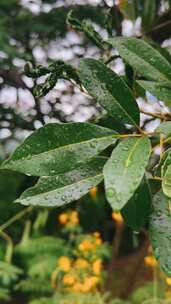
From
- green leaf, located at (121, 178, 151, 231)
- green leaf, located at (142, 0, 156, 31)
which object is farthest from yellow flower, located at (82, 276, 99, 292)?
green leaf, located at (121, 178, 151, 231)

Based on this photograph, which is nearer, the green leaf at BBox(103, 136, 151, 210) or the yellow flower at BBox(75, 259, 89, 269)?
the green leaf at BBox(103, 136, 151, 210)

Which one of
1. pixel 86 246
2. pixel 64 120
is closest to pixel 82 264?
pixel 86 246

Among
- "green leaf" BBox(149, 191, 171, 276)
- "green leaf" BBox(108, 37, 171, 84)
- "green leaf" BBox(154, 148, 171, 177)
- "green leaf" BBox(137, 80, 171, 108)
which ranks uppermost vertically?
"green leaf" BBox(108, 37, 171, 84)

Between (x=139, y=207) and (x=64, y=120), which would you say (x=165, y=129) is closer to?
(x=139, y=207)

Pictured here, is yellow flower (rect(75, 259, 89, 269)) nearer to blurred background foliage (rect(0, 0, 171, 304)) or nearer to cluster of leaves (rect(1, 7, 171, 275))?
blurred background foliage (rect(0, 0, 171, 304))

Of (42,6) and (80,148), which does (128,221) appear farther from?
(42,6)

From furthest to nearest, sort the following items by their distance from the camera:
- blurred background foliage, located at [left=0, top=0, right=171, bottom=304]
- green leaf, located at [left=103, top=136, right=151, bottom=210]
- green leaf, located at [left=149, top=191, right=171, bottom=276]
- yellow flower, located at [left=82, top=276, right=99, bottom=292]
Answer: yellow flower, located at [left=82, top=276, right=99, bottom=292], blurred background foliage, located at [left=0, top=0, right=171, bottom=304], green leaf, located at [left=149, top=191, right=171, bottom=276], green leaf, located at [left=103, top=136, right=151, bottom=210]

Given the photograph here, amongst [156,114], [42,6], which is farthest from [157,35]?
[42,6]
